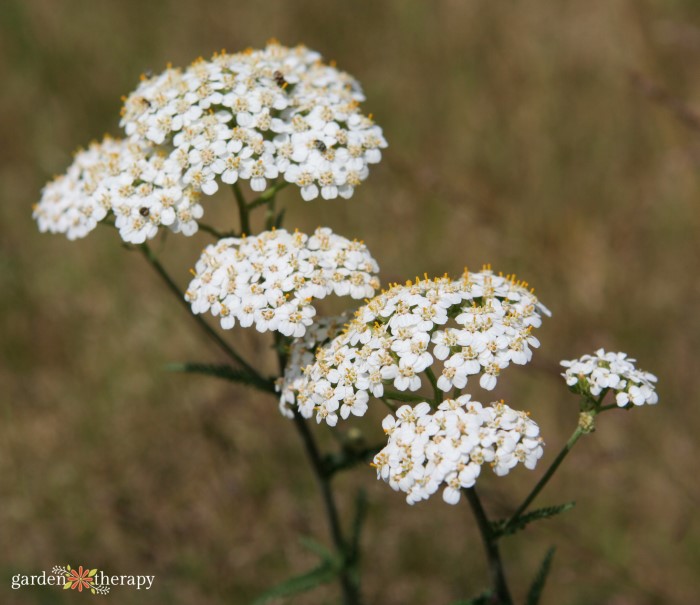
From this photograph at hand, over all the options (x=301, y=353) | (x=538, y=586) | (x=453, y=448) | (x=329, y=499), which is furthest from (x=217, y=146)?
(x=538, y=586)

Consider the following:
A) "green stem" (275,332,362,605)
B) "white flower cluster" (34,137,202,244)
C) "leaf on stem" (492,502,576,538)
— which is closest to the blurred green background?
"green stem" (275,332,362,605)

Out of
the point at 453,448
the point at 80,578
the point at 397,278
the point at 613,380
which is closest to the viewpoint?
the point at 453,448

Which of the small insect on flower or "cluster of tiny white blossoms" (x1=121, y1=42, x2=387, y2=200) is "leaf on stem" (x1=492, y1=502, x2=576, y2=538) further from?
the small insect on flower

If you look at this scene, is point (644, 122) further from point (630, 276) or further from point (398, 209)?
point (398, 209)

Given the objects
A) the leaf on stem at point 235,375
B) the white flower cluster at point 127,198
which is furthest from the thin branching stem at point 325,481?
the white flower cluster at point 127,198

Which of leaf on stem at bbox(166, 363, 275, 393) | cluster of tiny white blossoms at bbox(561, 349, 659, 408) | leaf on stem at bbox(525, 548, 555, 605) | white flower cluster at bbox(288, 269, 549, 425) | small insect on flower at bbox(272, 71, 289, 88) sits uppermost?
small insect on flower at bbox(272, 71, 289, 88)

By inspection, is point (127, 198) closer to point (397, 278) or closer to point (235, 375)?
point (235, 375)
